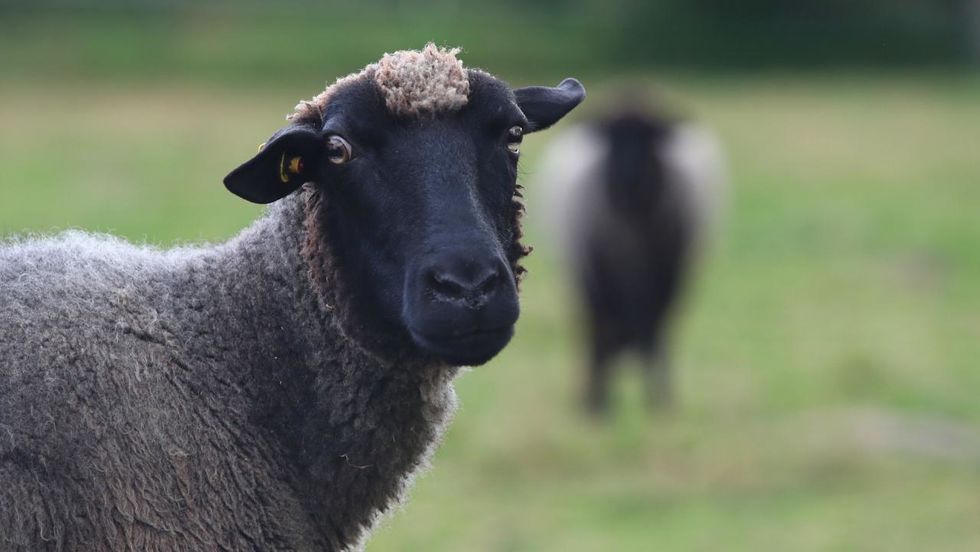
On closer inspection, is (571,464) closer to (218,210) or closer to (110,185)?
(218,210)

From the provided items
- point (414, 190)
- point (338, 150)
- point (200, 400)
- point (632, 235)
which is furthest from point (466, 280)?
point (632, 235)

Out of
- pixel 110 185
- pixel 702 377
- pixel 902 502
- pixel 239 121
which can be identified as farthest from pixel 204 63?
pixel 902 502

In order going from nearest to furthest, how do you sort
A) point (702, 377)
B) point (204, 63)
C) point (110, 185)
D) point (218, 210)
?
point (702, 377) < point (218, 210) < point (110, 185) < point (204, 63)

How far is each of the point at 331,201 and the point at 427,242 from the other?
0.47 metres

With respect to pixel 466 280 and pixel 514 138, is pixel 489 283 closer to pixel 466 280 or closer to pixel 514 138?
pixel 466 280

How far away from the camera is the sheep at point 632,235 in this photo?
1357 cm

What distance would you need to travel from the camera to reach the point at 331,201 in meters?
4.81

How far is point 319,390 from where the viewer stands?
478 cm

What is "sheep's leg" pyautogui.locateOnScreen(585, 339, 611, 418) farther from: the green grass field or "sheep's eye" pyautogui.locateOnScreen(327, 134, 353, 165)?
"sheep's eye" pyautogui.locateOnScreen(327, 134, 353, 165)

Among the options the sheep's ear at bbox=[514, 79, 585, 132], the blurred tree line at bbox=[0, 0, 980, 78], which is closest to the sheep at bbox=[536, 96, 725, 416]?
the sheep's ear at bbox=[514, 79, 585, 132]

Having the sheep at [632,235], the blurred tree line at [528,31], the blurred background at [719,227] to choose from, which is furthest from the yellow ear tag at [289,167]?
the blurred tree line at [528,31]

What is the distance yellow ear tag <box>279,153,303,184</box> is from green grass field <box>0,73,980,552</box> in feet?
2.98

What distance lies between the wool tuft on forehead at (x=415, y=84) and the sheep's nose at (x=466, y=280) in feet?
1.99

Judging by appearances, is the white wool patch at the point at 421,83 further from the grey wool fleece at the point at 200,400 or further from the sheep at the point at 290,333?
Answer: the grey wool fleece at the point at 200,400
